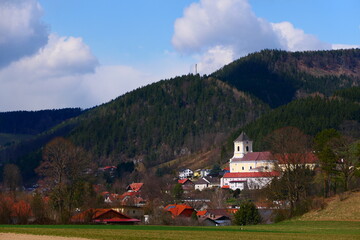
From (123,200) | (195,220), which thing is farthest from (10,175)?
(195,220)

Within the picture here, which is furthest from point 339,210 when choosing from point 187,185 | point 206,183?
point 187,185

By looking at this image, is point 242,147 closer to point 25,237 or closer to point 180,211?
point 180,211

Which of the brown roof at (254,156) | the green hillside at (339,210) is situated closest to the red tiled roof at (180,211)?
the green hillside at (339,210)

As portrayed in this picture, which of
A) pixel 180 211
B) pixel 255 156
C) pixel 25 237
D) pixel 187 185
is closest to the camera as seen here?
pixel 25 237

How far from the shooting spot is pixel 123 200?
136m

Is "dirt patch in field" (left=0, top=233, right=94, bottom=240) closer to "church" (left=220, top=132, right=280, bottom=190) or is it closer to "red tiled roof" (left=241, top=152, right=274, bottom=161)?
"church" (left=220, top=132, right=280, bottom=190)

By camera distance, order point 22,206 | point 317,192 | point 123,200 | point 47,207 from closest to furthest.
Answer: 1. point 22,206
2. point 47,207
3. point 317,192
4. point 123,200

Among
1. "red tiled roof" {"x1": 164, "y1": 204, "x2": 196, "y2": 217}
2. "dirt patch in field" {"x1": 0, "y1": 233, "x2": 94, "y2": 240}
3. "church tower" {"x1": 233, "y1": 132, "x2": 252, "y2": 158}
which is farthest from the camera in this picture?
"church tower" {"x1": 233, "y1": 132, "x2": 252, "y2": 158}

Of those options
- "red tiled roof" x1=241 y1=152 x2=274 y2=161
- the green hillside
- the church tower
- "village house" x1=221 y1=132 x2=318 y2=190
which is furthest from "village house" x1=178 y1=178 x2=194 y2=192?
the green hillside

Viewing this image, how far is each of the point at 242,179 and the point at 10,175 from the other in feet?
175

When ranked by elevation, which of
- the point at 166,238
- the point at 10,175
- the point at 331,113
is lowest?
the point at 166,238

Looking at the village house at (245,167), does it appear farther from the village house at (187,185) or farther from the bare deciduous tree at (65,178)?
the bare deciduous tree at (65,178)

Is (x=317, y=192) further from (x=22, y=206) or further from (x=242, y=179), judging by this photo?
(x=242, y=179)

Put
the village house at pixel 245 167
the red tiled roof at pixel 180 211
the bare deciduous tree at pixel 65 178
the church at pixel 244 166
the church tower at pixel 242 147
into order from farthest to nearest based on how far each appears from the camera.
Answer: the church tower at pixel 242 147 < the church at pixel 244 166 < the village house at pixel 245 167 < the red tiled roof at pixel 180 211 < the bare deciduous tree at pixel 65 178
